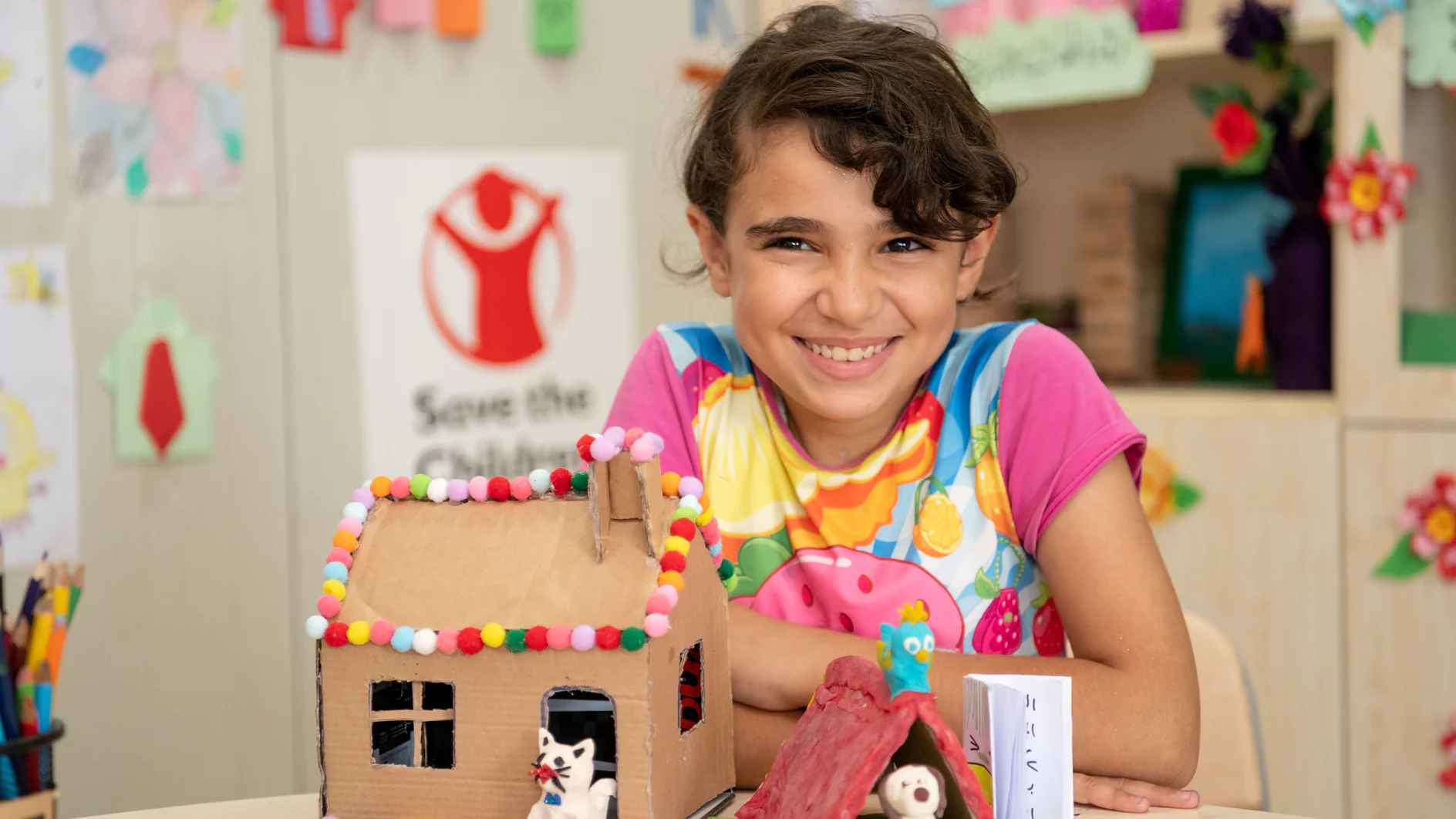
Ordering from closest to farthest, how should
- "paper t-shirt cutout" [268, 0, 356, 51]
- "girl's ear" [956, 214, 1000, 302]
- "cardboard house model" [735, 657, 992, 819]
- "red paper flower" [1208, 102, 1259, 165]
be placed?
"cardboard house model" [735, 657, 992, 819] → "girl's ear" [956, 214, 1000, 302] → "paper t-shirt cutout" [268, 0, 356, 51] → "red paper flower" [1208, 102, 1259, 165]

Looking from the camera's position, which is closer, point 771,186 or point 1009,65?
point 771,186

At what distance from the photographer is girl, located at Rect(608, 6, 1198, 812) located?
89 cm

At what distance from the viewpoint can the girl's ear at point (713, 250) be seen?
111 centimetres

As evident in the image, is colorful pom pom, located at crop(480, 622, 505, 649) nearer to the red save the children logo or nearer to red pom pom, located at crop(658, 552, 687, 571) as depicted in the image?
red pom pom, located at crop(658, 552, 687, 571)

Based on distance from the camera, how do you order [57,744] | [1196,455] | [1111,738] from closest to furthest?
[1111,738], [57,744], [1196,455]

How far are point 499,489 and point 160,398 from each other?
1.00 meters

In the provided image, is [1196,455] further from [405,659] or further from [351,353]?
[405,659]

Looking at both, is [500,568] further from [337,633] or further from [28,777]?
[28,777]

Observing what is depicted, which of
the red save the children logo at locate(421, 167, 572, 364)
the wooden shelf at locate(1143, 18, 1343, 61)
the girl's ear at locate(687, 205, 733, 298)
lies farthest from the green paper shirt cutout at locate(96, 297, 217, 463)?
the wooden shelf at locate(1143, 18, 1343, 61)

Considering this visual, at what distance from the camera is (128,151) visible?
5.00 feet

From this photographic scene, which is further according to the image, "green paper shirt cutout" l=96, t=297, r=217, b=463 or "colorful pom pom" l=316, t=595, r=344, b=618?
"green paper shirt cutout" l=96, t=297, r=217, b=463

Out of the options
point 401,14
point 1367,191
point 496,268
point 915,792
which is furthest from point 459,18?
point 915,792

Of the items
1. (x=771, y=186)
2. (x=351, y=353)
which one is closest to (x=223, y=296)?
(x=351, y=353)

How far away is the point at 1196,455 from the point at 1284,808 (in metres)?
0.51
